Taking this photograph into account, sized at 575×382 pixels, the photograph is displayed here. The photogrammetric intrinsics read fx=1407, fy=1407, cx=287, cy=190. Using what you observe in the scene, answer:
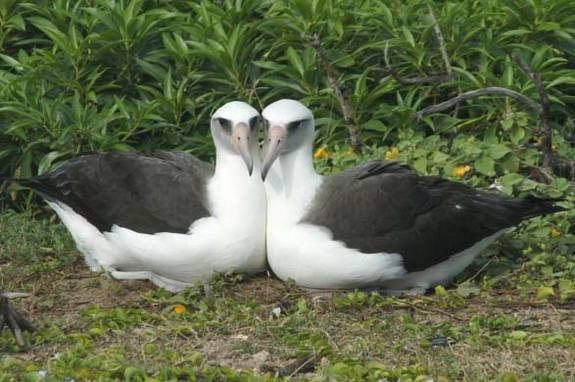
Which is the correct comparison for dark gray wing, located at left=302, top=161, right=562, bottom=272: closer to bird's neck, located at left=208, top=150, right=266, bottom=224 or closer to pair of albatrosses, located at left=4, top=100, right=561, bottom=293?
pair of albatrosses, located at left=4, top=100, right=561, bottom=293

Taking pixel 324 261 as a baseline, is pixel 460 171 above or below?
above

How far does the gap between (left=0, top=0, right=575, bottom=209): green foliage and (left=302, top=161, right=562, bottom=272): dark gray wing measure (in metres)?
1.45

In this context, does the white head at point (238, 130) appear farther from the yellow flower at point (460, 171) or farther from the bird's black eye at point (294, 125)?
the yellow flower at point (460, 171)

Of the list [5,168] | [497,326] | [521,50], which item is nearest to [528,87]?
[521,50]

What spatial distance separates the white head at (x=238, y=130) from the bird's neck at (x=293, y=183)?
0.19 m

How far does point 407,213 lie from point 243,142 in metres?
1.01

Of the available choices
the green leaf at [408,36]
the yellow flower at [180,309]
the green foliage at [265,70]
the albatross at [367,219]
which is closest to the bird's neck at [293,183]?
the albatross at [367,219]


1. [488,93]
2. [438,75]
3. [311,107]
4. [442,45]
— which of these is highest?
[442,45]

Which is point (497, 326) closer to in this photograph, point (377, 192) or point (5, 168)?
point (377, 192)

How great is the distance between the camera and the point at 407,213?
7.93 metres

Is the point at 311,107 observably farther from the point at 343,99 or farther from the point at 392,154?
the point at 392,154

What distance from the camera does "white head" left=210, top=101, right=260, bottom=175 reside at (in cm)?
799

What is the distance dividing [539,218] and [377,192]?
1311mm

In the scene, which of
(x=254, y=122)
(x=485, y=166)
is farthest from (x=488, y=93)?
(x=254, y=122)
